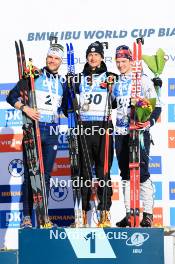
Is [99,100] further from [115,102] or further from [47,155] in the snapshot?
[47,155]

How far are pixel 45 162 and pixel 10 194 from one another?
0.85m

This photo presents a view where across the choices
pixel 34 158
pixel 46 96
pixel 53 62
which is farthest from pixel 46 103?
pixel 34 158

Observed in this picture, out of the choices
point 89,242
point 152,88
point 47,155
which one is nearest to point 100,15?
point 152,88

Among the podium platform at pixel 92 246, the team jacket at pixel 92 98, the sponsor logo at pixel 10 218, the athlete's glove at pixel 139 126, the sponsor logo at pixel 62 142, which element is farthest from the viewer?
the sponsor logo at pixel 10 218

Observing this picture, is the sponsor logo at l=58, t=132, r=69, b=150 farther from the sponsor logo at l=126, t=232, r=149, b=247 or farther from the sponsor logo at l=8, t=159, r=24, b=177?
the sponsor logo at l=126, t=232, r=149, b=247

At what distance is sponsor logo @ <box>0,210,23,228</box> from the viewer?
827cm

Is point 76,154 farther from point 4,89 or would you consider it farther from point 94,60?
point 4,89

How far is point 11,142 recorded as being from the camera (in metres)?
8.32

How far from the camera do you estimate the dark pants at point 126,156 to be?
752 centimetres

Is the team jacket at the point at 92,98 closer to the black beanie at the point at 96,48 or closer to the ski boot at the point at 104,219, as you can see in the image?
the black beanie at the point at 96,48

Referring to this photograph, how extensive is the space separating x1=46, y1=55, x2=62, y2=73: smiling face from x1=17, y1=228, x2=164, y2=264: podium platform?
64.6 inches

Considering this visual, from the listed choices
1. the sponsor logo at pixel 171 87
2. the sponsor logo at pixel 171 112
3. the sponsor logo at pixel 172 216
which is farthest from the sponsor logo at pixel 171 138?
the sponsor logo at pixel 172 216

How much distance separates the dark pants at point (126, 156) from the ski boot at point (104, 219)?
44 centimetres

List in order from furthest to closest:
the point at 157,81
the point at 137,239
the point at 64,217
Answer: the point at 64,217, the point at 157,81, the point at 137,239
